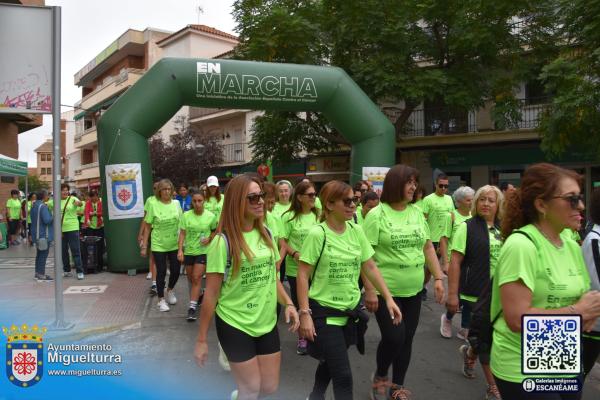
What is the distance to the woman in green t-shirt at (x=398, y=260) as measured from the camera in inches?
151

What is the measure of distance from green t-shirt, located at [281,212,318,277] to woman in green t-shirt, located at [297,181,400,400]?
2.01m

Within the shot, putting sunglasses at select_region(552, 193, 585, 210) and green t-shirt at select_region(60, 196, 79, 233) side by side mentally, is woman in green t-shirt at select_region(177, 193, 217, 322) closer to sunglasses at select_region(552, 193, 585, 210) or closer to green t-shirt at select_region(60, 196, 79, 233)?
green t-shirt at select_region(60, 196, 79, 233)

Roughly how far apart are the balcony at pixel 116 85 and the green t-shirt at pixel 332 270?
29082 millimetres

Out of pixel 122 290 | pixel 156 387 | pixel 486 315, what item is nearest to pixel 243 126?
pixel 122 290

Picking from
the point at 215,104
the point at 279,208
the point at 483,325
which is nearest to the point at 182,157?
the point at 215,104

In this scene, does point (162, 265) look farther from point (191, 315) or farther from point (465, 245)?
point (465, 245)

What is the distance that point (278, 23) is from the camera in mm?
14281

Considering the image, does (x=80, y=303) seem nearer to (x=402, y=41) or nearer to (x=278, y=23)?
(x=278, y=23)

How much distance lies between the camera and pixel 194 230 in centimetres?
664

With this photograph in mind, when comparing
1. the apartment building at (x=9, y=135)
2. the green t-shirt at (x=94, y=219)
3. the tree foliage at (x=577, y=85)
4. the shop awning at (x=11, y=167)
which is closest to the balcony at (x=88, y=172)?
the apartment building at (x=9, y=135)

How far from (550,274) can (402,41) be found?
1378 centimetres

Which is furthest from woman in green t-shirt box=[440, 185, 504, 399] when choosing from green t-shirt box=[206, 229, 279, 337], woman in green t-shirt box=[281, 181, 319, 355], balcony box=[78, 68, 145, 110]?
balcony box=[78, 68, 145, 110]

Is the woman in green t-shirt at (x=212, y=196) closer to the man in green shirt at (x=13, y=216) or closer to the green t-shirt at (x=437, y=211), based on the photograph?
the green t-shirt at (x=437, y=211)

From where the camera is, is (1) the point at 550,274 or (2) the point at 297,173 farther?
(2) the point at 297,173
